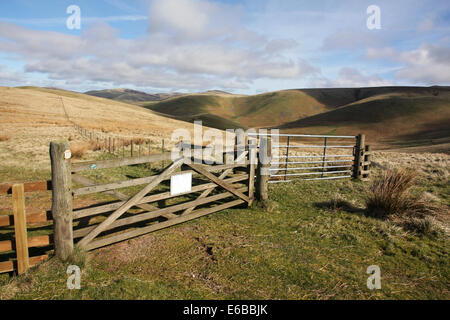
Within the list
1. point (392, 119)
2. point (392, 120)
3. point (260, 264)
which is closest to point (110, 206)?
point (260, 264)

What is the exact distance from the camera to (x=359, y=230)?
569 centimetres

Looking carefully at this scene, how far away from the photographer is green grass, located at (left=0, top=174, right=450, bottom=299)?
3.55 m

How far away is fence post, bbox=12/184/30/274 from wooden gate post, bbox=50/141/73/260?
35 cm

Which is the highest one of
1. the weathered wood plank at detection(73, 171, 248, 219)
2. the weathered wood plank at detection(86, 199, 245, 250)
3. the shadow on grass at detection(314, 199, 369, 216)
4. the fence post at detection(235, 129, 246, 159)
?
the fence post at detection(235, 129, 246, 159)

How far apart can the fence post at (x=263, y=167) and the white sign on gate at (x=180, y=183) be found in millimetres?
2332

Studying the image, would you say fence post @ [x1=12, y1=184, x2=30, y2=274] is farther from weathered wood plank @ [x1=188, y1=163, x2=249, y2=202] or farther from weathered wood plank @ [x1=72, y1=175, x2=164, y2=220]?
weathered wood plank @ [x1=188, y1=163, x2=249, y2=202]

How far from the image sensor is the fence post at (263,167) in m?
7.09

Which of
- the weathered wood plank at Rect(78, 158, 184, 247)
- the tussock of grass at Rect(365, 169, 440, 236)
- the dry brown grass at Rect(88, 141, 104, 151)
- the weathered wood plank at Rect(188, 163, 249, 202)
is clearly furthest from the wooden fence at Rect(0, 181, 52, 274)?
the dry brown grass at Rect(88, 141, 104, 151)

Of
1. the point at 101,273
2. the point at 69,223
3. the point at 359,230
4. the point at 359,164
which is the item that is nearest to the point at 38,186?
the point at 69,223

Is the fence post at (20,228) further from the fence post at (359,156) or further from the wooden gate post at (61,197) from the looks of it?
the fence post at (359,156)

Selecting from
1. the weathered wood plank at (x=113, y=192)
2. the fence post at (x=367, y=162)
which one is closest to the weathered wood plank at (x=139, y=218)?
the weathered wood plank at (x=113, y=192)

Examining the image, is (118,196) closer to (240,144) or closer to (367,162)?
(240,144)

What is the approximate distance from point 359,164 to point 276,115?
123536mm
